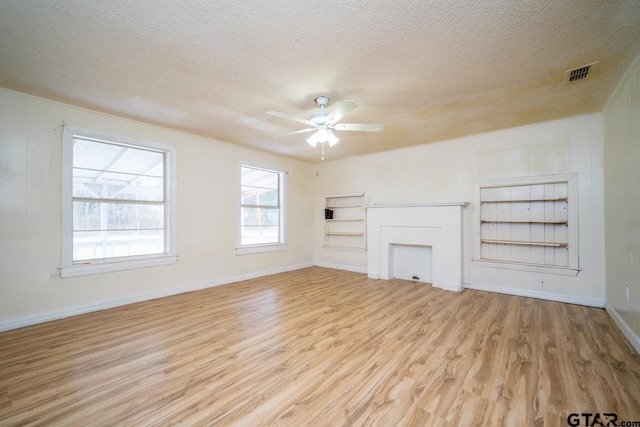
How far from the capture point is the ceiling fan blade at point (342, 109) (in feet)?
8.55

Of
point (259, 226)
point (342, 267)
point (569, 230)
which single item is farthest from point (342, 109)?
point (342, 267)

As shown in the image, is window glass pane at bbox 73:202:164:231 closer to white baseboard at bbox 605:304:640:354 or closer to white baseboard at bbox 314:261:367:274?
white baseboard at bbox 314:261:367:274

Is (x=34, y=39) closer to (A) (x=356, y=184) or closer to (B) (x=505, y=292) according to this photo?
(A) (x=356, y=184)

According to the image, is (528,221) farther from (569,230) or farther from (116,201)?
(116,201)

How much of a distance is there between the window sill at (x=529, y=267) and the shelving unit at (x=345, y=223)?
7.45 feet

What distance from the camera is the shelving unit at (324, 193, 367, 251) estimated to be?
608cm

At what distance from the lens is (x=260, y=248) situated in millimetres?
5562

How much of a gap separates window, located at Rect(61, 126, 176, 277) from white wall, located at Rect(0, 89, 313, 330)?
11cm

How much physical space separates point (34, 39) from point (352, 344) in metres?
3.67

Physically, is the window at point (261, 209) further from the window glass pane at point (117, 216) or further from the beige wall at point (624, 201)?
the beige wall at point (624, 201)

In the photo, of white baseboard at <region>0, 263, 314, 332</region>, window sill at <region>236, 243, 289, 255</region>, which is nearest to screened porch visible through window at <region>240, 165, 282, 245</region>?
window sill at <region>236, 243, 289, 255</region>

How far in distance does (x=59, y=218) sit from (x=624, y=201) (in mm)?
6344

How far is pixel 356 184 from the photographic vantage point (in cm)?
613

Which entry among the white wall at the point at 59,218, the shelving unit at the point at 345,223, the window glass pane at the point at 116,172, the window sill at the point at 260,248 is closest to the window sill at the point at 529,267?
the shelving unit at the point at 345,223
